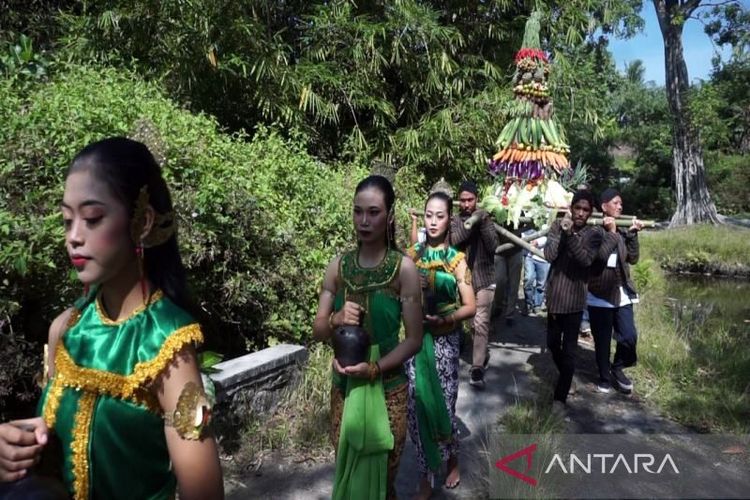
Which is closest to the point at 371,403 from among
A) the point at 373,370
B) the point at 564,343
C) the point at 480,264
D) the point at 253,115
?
the point at 373,370

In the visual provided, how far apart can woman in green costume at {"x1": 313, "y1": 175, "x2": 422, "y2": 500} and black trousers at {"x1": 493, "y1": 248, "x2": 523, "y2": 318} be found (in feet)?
11.9

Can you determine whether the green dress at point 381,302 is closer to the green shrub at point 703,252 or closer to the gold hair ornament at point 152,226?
the gold hair ornament at point 152,226

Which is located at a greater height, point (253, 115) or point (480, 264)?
point (253, 115)

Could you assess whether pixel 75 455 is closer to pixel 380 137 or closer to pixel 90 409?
pixel 90 409

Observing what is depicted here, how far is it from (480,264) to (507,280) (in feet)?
5.36

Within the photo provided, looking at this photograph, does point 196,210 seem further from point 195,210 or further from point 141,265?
point 141,265

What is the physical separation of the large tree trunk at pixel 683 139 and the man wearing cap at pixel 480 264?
17.3 m

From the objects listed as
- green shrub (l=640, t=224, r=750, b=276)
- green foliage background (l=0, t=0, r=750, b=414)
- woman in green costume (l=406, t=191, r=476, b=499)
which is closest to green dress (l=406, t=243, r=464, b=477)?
woman in green costume (l=406, t=191, r=476, b=499)

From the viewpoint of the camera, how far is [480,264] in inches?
196

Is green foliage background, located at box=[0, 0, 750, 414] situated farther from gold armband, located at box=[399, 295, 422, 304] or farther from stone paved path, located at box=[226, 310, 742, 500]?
stone paved path, located at box=[226, 310, 742, 500]

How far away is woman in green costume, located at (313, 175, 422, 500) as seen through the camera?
239 centimetres

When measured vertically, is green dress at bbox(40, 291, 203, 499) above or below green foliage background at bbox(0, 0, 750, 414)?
below

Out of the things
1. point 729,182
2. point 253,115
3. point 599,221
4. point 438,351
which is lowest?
point 438,351

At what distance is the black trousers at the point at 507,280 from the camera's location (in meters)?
6.14
